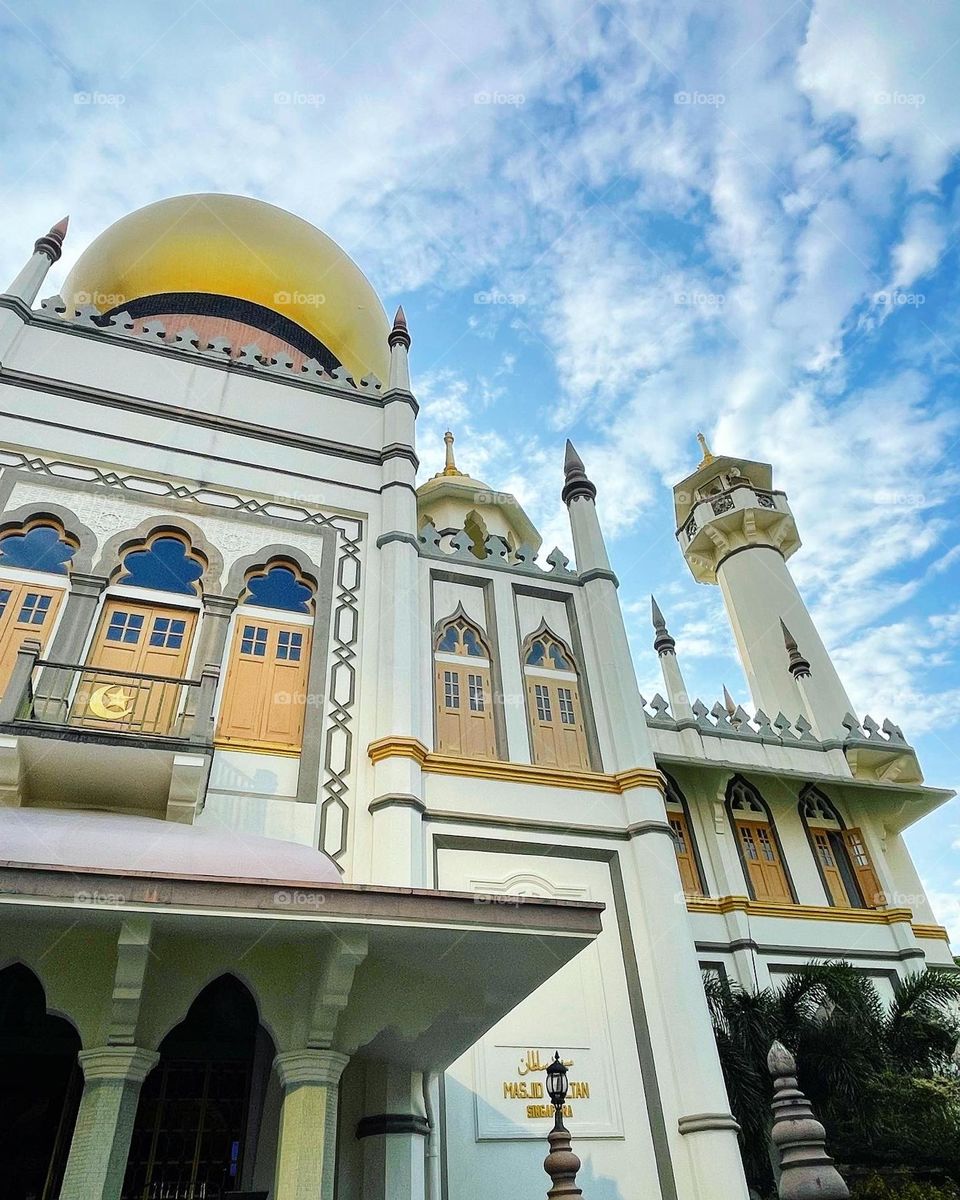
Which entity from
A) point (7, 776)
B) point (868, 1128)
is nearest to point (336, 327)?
point (7, 776)

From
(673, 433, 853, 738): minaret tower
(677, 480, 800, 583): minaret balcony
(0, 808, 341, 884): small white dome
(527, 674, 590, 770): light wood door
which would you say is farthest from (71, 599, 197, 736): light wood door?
(677, 480, 800, 583): minaret balcony

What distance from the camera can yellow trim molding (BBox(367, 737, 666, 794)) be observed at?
8.19 m

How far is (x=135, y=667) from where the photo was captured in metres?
8.19

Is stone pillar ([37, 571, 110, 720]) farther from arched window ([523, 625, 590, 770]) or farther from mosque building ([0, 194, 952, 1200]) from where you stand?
arched window ([523, 625, 590, 770])

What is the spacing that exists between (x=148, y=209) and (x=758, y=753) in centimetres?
1420

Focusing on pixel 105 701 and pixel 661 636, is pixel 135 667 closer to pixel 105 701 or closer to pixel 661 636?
pixel 105 701

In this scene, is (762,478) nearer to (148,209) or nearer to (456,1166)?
(148,209)

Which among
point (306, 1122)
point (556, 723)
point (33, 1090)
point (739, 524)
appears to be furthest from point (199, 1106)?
point (739, 524)

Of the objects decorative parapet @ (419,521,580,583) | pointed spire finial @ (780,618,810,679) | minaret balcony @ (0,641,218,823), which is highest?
pointed spire finial @ (780,618,810,679)

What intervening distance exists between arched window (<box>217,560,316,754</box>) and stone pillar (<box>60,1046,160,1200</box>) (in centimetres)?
378

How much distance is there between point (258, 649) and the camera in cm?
894

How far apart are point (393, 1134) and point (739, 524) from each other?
58.9ft

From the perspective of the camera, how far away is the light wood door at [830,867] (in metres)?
12.0

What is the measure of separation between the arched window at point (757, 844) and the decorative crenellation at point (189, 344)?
8.29m
